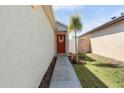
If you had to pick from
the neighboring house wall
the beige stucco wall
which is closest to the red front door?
the beige stucco wall

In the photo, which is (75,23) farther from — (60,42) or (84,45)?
(84,45)

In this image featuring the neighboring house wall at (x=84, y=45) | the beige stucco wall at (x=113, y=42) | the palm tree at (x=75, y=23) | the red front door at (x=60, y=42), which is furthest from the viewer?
the neighboring house wall at (x=84, y=45)

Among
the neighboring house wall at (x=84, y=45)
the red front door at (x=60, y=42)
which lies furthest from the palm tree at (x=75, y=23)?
the neighboring house wall at (x=84, y=45)

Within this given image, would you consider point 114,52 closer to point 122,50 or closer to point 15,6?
point 122,50

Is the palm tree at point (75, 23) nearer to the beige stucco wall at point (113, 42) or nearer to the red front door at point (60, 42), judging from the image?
the beige stucco wall at point (113, 42)

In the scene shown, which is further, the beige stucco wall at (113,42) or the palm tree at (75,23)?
the palm tree at (75,23)

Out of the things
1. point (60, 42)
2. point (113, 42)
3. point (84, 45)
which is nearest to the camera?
point (113, 42)

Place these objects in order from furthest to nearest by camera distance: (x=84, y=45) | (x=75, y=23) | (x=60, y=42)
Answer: (x=84, y=45) → (x=60, y=42) → (x=75, y=23)

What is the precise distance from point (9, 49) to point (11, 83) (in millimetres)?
437

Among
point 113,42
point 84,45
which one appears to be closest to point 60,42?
point 84,45

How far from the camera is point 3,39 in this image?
2.09 m

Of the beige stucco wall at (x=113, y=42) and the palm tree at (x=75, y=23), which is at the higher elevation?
the palm tree at (x=75, y=23)

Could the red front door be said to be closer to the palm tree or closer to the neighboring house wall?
the palm tree
